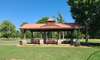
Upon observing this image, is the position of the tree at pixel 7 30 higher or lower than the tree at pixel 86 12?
lower

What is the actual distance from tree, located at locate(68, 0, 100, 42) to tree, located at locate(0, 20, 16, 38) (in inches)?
2004

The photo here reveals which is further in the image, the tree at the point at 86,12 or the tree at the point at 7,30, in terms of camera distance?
the tree at the point at 7,30

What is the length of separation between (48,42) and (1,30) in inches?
2331

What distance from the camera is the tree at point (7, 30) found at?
312 ft

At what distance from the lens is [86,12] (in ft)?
146

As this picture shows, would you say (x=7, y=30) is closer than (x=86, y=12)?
No

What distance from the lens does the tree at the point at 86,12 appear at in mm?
44094

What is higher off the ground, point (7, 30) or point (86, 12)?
point (86, 12)

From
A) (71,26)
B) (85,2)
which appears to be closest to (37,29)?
(71,26)

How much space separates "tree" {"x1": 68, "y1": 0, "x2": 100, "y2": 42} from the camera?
44094mm

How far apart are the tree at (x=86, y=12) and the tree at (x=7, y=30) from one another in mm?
50907

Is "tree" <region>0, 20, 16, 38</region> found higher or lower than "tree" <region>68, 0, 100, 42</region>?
lower

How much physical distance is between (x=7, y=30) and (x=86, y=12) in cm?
5950

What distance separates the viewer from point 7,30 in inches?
3927
